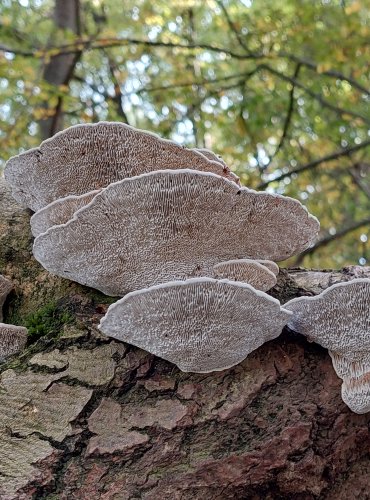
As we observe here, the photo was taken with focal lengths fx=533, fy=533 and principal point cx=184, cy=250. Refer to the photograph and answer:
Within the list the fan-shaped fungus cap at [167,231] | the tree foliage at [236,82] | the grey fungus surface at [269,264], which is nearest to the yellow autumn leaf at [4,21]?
the tree foliage at [236,82]

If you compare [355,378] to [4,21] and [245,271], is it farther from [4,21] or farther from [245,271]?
[4,21]

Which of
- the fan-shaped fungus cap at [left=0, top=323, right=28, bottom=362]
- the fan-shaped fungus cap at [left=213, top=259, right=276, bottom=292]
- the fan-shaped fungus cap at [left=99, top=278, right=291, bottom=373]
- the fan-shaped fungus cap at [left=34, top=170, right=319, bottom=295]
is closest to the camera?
the fan-shaped fungus cap at [left=99, top=278, right=291, bottom=373]

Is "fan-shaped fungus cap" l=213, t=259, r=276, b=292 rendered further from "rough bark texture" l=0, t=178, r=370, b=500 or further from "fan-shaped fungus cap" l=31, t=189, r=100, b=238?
"fan-shaped fungus cap" l=31, t=189, r=100, b=238

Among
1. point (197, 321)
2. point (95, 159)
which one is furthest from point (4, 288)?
point (197, 321)

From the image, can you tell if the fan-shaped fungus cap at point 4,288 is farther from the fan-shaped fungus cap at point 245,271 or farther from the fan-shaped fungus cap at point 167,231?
the fan-shaped fungus cap at point 245,271

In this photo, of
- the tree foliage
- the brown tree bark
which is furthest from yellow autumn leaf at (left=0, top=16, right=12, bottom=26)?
the brown tree bark
